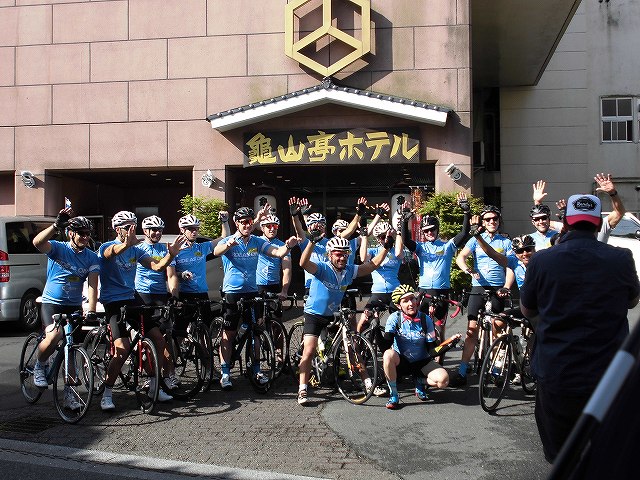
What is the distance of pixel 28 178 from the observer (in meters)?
16.3

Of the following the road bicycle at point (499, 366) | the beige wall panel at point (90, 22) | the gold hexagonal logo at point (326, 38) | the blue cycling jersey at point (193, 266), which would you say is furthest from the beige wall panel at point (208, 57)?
the road bicycle at point (499, 366)

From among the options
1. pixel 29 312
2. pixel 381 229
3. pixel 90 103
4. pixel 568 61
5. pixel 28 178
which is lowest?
pixel 29 312

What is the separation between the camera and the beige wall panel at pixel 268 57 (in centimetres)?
1584

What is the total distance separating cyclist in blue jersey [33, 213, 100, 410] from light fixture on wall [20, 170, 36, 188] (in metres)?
10.5

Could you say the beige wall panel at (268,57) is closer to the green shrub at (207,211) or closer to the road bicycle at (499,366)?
the green shrub at (207,211)

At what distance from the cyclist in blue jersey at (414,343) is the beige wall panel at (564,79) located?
18.1m

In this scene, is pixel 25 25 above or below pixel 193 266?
above

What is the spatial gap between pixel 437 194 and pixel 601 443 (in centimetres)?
1325

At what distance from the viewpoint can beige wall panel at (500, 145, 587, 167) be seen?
22.3 m

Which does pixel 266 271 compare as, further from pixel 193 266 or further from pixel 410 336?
pixel 410 336

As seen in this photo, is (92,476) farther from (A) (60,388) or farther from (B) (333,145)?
(B) (333,145)

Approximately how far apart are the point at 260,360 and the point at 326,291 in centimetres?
111

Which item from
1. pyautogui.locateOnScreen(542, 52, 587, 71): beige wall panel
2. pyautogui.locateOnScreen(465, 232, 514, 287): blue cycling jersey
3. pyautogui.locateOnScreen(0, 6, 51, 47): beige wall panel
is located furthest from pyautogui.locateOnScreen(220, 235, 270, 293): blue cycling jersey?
pyautogui.locateOnScreen(542, 52, 587, 71): beige wall panel

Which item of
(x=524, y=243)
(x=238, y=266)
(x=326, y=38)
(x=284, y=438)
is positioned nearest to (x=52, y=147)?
(x=326, y=38)
